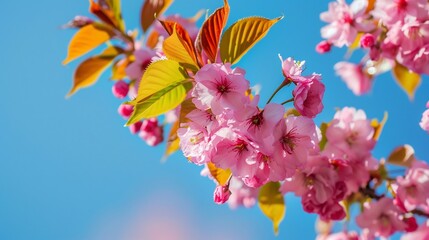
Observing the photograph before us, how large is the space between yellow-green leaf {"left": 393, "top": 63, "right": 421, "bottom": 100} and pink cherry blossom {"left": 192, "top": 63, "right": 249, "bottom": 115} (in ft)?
4.36

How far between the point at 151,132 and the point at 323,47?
81 cm

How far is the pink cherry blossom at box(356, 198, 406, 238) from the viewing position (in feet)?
6.13

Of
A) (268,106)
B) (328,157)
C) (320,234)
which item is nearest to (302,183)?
(328,157)

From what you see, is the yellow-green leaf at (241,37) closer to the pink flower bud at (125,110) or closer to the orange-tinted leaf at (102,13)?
the pink flower bud at (125,110)

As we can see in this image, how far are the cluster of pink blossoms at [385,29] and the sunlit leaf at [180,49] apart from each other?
85 cm

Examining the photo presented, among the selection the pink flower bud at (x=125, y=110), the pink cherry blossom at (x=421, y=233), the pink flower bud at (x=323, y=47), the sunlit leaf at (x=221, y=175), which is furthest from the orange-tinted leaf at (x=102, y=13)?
the pink cherry blossom at (x=421, y=233)

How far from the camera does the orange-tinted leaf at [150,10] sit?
6.53 feet

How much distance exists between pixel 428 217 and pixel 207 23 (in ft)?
4.07

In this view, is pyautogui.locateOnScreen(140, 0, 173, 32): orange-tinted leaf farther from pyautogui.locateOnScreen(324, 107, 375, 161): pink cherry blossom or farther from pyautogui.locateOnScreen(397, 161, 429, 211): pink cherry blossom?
pyautogui.locateOnScreen(397, 161, 429, 211): pink cherry blossom

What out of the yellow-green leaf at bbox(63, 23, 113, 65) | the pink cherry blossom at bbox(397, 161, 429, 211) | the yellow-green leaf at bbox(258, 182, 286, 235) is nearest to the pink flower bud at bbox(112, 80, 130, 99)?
the yellow-green leaf at bbox(63, 23, 113, 65)

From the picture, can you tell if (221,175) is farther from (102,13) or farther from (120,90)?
(102,13)

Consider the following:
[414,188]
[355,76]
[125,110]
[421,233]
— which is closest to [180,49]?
[125,110]

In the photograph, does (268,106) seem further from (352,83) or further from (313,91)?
(352,83)

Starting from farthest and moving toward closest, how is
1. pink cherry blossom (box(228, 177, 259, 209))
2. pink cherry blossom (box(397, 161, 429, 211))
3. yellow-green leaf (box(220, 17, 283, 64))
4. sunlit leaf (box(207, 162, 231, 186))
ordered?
pink cherry blossom (box(228, 177, 259, 209)), pink cherry blossom (box(397, 161, 429, 211)), sunlit leaf (box(207, 162, 231, 186)), yellow-green leaf (box(220, 17, 283, 64))
